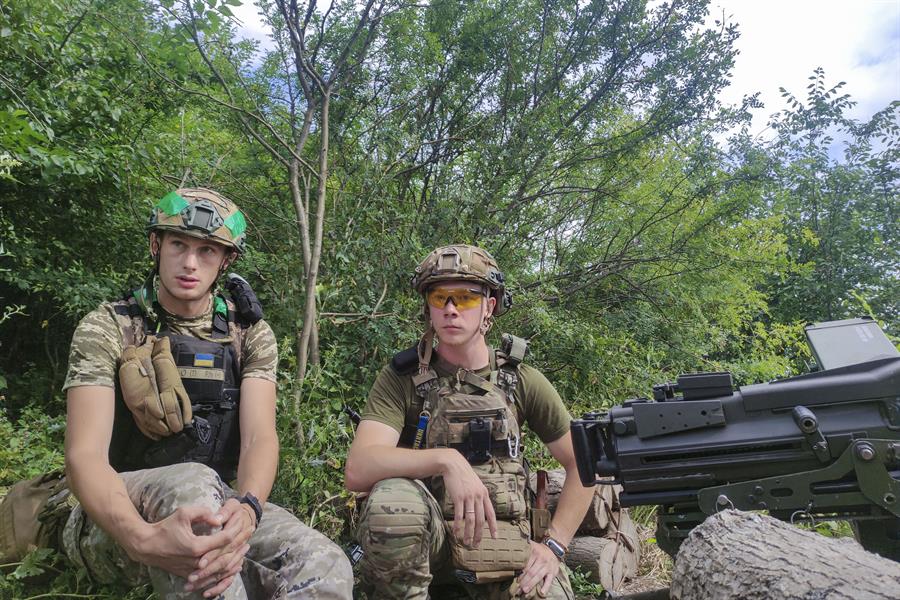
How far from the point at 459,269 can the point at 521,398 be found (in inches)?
32.4

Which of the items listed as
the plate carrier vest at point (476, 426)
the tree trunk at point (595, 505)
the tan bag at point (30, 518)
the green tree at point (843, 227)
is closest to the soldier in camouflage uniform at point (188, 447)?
the tan bag at point (30, 518)

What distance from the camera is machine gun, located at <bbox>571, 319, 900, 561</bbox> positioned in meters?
2.24

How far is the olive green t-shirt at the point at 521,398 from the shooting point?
3092 millimetres

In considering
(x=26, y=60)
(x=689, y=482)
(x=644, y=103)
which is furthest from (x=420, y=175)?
(x=689, y=482)

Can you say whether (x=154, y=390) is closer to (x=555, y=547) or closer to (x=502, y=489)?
(x=502, y=489)

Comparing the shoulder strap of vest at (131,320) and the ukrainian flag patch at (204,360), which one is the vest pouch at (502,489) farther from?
the shoulder strap of vest at (131,320)

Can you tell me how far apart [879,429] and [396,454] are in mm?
2062

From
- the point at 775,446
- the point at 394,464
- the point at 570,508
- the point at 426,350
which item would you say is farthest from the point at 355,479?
the point at 775,446

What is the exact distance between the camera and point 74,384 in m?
2.47

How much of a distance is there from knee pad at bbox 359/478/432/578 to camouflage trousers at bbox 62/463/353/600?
0.17 meters

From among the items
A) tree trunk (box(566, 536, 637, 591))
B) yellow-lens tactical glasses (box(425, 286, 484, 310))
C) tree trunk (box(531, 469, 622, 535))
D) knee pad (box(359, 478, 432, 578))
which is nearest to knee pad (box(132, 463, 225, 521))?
knee pad (box(359, 478, 432, 578))

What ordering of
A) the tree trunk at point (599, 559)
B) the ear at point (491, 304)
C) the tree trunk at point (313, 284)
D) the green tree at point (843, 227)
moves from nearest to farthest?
1. the ear at point (491, 304)
2. the tree trunk at point (599, 559)
3. the tree trunk at point (313, 284)
4. the green tree at point (843, 227)

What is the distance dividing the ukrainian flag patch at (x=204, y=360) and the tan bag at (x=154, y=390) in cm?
11

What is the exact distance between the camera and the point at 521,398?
3232 mm
